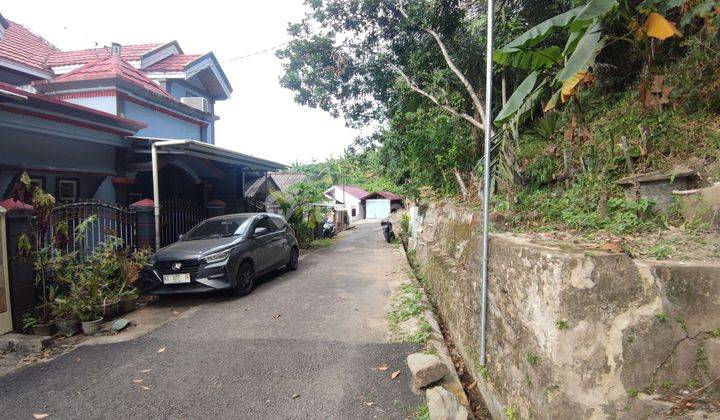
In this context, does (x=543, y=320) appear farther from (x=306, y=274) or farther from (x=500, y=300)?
(x=306, y=274)

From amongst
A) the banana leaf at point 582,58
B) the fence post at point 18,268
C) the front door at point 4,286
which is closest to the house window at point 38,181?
the fence post at point 18,268

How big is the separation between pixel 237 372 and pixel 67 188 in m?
6.46

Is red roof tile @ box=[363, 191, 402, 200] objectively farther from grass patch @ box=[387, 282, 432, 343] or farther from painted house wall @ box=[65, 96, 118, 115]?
grass patch @ box=[387, 282, 432, 343]

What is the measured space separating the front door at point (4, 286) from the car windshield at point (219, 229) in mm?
2870

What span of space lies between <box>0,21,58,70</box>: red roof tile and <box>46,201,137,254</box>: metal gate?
540 cm

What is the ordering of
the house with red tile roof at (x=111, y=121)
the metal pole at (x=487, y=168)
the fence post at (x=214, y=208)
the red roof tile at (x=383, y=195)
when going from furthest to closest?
1. the red roof tile at (x=383, y=195)
2. the fence post at (x=214, y=208)
3. the house with red tile roof at (x=111, y=121)
4. the metal pole at (x=487, y=168)

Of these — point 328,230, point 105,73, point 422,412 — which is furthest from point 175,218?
point 328,230

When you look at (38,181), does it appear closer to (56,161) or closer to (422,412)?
(56,161)

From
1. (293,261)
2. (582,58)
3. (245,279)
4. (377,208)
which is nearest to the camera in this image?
(582,58)

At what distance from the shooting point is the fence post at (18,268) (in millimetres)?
4879

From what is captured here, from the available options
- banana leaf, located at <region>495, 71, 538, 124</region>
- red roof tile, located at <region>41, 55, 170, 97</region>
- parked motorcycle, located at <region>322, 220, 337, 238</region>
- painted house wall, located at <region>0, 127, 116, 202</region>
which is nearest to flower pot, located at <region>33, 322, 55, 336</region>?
painted house wall, located at <region>0, 127, 116, 202</region>

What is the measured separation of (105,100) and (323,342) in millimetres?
9387

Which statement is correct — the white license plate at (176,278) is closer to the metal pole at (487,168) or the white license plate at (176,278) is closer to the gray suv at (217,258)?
the gray suv at (217,258)

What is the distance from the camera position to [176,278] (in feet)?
20.7
